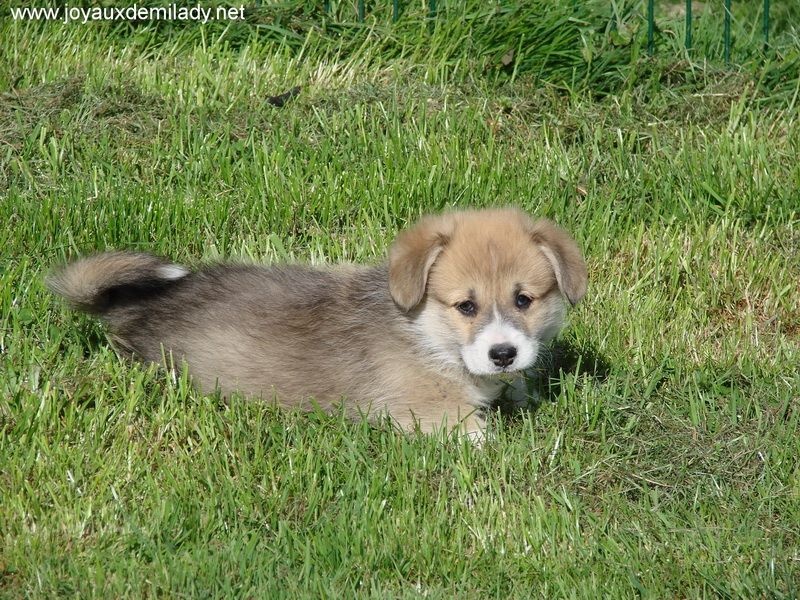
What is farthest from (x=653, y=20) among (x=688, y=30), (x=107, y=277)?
(x=107, y=277)

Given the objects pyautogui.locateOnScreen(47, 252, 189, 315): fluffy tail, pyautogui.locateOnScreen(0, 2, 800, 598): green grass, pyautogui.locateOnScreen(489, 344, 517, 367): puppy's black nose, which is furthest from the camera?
pyautogui.locateOnScreen(47, 252, 189, 315): fluffy tail

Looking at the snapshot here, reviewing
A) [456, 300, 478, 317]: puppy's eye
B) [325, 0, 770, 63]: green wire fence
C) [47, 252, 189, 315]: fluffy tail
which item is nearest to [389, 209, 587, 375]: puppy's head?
[456, 300, 478, 317]: puppy's eye

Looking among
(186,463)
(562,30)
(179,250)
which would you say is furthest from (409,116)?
(186,463)

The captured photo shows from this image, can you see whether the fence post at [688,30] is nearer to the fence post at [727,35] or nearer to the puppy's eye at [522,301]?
the fence post at [727,35]

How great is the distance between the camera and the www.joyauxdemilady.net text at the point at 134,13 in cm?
666

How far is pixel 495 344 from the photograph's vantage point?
4.31 meters

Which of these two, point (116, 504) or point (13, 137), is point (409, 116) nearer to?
point (13, 137)

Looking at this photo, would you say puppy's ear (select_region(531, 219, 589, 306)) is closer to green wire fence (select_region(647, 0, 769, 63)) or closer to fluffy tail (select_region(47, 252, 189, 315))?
fluffy tail (select_region(47, 252, 189, 315))

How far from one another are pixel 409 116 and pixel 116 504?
3.08m

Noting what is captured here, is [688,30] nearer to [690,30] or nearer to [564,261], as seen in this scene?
[690,30]

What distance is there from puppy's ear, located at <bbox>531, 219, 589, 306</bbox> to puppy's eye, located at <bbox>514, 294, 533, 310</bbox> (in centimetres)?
13

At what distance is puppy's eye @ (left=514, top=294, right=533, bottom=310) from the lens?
451cm

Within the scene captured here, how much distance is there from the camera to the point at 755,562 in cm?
363

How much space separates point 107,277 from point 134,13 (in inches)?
104
